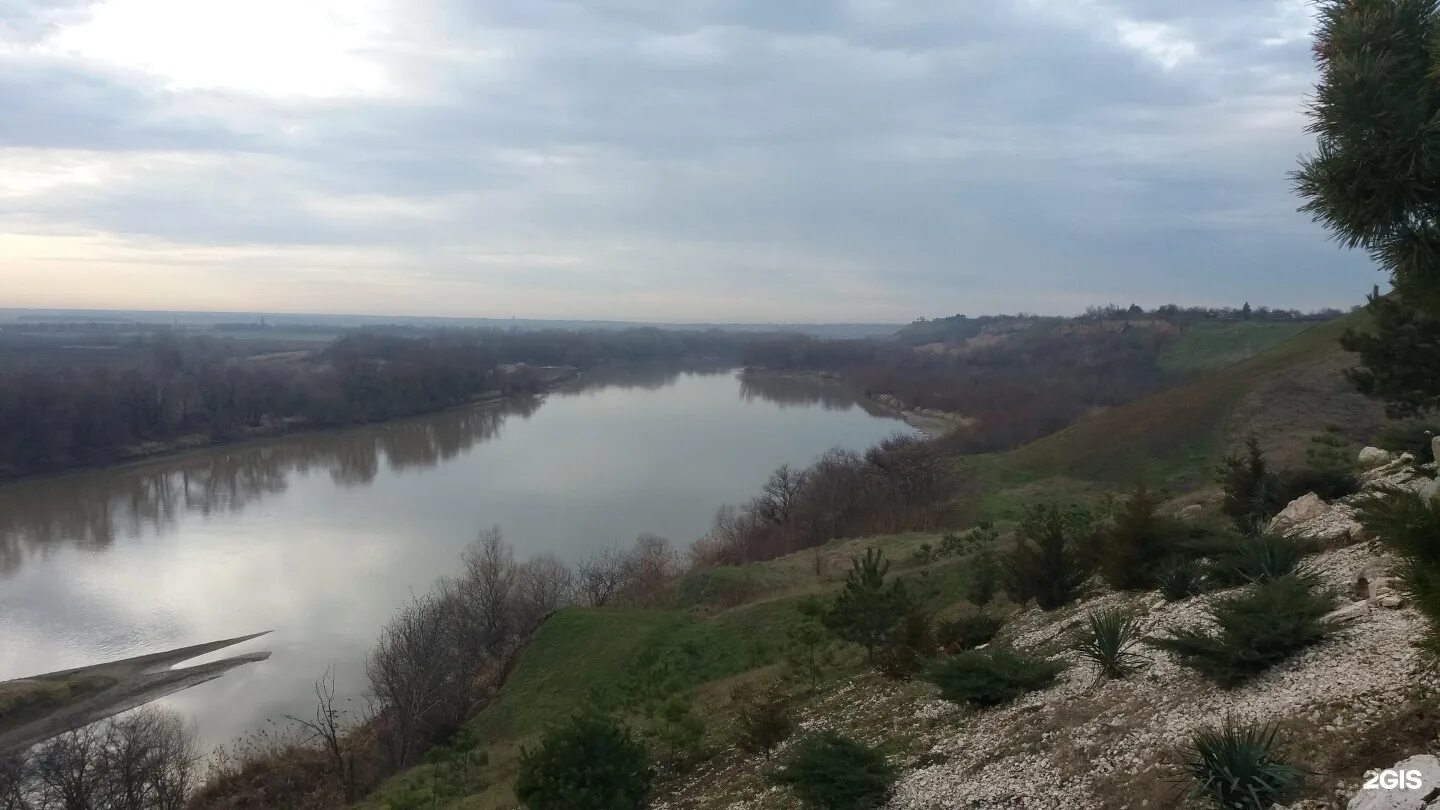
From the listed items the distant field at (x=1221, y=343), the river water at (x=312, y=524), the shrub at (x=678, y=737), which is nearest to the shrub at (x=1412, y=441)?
the shrub at (x=678, y=737)

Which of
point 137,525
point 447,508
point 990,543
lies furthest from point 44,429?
point 990,543

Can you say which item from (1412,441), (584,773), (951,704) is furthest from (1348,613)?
(1412,441)

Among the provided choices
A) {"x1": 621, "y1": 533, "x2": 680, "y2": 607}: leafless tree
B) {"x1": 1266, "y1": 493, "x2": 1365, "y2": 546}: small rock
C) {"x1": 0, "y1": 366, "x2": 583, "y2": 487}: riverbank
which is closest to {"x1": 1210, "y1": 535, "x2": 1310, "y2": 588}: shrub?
{"x1": 1266, "y1": 493, "x2": 1365, "y2": 546}: small rock

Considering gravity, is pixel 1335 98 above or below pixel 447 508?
above

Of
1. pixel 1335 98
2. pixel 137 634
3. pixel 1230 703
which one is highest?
pixel 1335 98

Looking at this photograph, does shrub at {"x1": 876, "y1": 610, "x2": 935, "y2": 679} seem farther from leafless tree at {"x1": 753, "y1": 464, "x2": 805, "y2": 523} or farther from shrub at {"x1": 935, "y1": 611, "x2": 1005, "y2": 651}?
leafless tree at {"x1": 753, "y1": 464, "x2": 805, "y2": 523}

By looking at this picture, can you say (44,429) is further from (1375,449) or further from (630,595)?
(1375,449)
